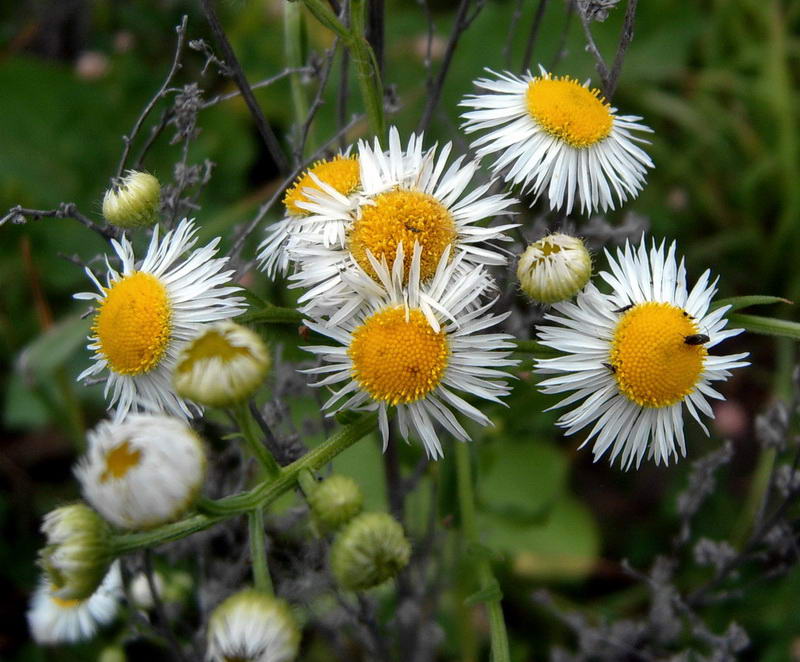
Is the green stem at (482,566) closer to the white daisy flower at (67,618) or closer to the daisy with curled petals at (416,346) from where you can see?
the daisy with curled petals at (416,346)

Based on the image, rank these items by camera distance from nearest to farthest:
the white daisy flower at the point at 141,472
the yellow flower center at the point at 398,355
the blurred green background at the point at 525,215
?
the white daisy flower at the point at 141,472 → the yellow flower center at the point at 398,355 → the blurred green background at the point at 525,215

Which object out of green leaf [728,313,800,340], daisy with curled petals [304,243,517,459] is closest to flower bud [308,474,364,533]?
daisy with curled petals [304,243,517,459]

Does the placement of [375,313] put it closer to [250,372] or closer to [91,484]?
[250,372]

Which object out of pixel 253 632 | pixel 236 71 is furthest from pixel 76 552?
pixel 236 71

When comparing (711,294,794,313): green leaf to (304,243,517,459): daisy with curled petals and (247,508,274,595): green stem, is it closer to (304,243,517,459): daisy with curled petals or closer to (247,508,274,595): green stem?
(304,243,517,459): daisy with curled petals

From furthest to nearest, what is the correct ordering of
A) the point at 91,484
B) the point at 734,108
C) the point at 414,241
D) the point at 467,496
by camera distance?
the point at 734,108 < the point at 467,496 < the point at 414,241 < the point at 91,484

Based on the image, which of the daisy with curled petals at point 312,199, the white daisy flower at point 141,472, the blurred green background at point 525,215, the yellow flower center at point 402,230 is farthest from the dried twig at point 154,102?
the blurred green background at point 525,215

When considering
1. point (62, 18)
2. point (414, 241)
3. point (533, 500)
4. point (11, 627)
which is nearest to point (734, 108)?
point (533, 500)
